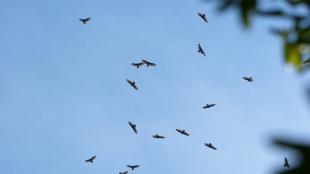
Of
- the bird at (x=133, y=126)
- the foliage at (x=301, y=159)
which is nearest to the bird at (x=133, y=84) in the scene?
the bird at (x=133, y=126)

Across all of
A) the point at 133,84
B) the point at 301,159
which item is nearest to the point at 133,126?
the point at 133,84

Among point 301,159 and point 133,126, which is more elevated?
point 133,126

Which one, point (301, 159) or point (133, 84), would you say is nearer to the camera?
point (301, 159)

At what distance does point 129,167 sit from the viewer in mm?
33562

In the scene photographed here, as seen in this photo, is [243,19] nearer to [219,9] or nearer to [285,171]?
[219,9]

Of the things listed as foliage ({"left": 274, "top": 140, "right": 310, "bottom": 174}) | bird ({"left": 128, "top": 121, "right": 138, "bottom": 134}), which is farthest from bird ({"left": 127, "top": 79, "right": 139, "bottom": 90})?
foliage ({"left": 274, "top": 140, "right": 310, "bottom": 174})

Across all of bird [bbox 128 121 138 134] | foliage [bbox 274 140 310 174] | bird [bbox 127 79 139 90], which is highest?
bird [bbox 127 79 139 90]

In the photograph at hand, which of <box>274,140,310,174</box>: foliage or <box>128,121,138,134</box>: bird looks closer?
<box>274,140,310,174</box>: foliage

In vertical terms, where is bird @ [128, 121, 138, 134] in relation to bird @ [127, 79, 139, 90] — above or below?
below

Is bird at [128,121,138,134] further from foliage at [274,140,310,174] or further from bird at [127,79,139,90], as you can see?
foliage at [274,140,310,174]

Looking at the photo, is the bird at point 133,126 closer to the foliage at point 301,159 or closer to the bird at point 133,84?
the bird at point 133,84

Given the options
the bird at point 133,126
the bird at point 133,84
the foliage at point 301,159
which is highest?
the bird at point 133,84

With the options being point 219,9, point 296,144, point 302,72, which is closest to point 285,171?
point 296,144

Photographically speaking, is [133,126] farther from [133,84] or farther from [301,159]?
[301,159]
